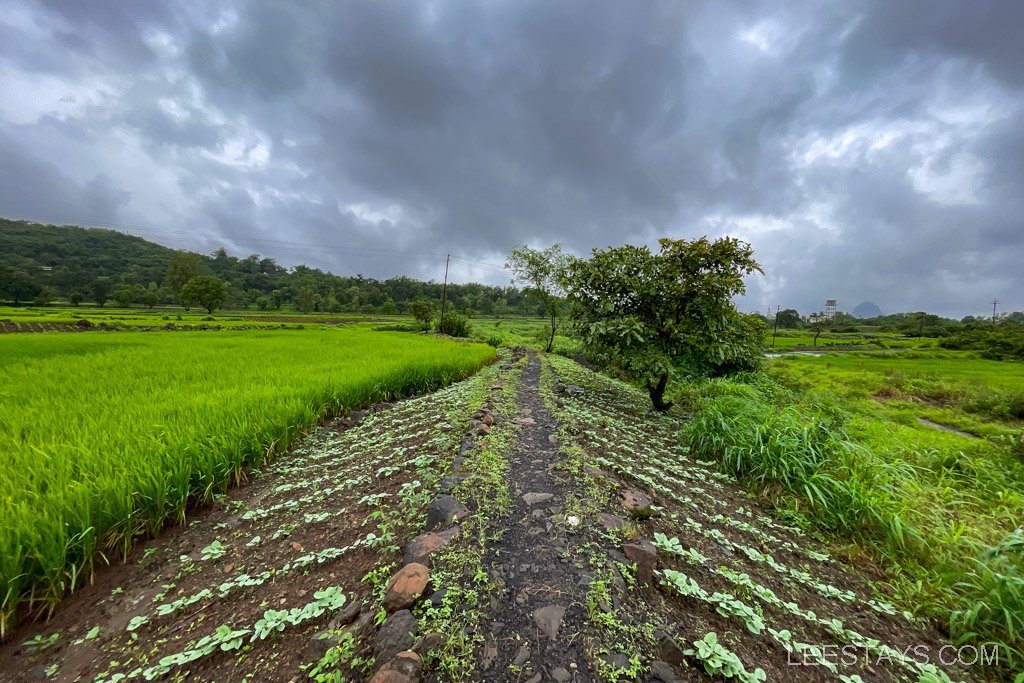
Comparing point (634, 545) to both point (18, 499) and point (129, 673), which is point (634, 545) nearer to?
point (129, 673)

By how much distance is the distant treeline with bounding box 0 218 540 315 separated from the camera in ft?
215

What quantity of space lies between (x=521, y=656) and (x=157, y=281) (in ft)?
401

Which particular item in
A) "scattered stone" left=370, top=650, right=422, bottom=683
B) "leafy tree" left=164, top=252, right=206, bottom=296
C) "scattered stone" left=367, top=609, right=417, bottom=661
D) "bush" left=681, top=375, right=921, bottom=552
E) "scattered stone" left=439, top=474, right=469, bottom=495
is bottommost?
"scattered stone" left=367, top=609, right=417, bottom=661

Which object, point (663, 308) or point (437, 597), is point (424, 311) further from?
point (437, 597)

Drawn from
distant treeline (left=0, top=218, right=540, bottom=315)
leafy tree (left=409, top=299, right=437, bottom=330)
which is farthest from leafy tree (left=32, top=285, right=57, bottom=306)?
leafy tree (left=409, top=299, right=437, bottom=330)

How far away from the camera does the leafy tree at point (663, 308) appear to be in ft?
24.8

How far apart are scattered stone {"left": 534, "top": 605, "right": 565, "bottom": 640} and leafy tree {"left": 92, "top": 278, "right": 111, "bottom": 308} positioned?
97127 millimetres

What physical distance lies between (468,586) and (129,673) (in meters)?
2.00

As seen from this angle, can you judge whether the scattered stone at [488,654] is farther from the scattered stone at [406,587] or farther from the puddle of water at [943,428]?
the puddle of water at [943,428]

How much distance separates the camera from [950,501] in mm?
4141

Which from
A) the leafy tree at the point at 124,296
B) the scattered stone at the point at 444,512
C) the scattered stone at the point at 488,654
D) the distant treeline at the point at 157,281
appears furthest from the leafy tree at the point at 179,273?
the scattered stone at the point at 488,654

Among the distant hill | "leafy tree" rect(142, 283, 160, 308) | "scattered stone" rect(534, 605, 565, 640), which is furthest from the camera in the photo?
the distant hill

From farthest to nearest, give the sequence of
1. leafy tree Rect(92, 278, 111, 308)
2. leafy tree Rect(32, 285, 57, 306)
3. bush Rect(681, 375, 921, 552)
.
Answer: leafy tree Rect(92, 278, 111, 308), leafy tree Rect(32, 285, 57, 306), bush Rect(681, 375, 921, 552)

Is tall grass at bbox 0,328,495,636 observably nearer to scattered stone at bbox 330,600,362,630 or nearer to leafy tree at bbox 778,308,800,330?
scattered stone at bbox 330,600,362,630
